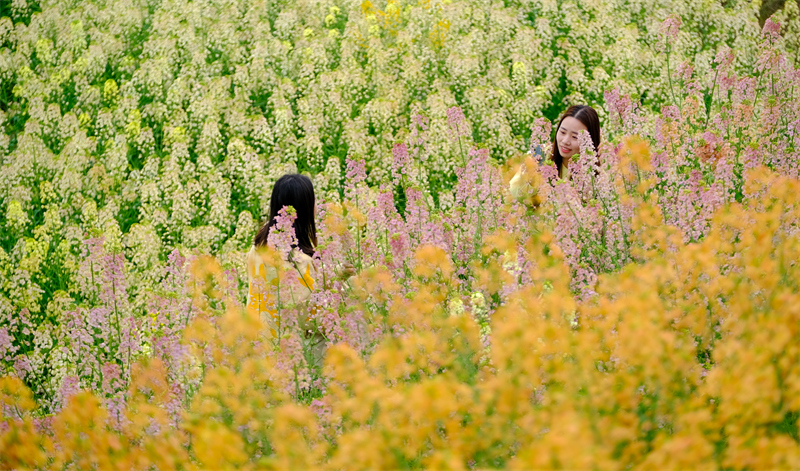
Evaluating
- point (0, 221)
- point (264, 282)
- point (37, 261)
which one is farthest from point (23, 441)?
point (0, 221)

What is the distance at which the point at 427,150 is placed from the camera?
20.2ft

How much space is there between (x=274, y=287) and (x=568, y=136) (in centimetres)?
263

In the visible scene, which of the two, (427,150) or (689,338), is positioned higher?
(427,150)

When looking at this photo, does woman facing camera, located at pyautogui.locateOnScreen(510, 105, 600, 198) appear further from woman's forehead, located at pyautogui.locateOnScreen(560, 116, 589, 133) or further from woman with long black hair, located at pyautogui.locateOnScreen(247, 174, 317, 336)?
woman with long black hair, located at pyautogui.locateOnScreen(247, 174, 317, 336)

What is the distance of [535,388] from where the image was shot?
8.30ft

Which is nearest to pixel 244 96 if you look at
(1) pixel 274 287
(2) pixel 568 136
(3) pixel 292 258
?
(2) pixel 568 136

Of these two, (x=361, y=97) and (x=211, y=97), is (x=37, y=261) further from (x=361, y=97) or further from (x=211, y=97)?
(x=361, y=97)

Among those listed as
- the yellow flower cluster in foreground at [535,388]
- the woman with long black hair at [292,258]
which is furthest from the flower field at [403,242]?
the woman with long black hair at [292,258]

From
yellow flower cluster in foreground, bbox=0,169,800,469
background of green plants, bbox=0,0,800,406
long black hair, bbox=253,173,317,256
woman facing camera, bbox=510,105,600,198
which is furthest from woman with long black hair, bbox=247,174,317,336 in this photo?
woman facing camera, bbox=510,105,600,198

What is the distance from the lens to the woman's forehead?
5.28 meters

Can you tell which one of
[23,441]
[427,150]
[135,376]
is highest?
[427,150]

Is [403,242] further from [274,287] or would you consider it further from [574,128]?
[574,128]

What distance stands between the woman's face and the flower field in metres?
0.11

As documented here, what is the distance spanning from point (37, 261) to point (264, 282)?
3.24 meters
